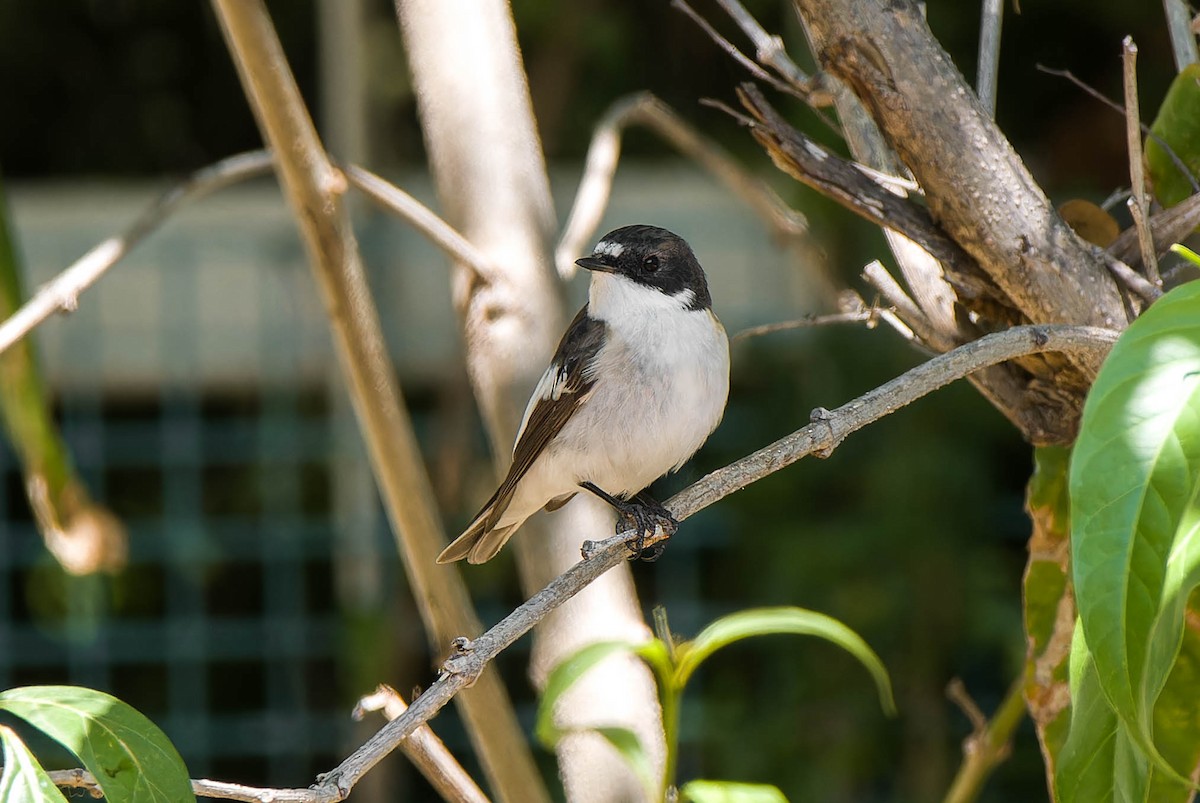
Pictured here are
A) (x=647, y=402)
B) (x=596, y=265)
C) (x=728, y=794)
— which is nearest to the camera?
(x=728, y=794)

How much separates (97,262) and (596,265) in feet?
3.27

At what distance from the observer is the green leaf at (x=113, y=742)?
1086 millimetres

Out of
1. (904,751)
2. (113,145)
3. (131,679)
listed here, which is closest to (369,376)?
(904,751)

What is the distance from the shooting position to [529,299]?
2.08 m

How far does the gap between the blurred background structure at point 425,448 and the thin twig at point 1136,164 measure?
9.43ft

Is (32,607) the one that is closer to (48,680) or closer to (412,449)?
(48,680)

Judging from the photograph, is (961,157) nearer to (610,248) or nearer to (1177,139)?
(1177,139)

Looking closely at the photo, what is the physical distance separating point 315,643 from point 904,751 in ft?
7.39

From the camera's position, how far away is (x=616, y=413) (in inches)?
97.5

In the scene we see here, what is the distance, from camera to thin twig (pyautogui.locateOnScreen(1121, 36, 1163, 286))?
1306 mm

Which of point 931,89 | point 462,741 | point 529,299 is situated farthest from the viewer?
point 462,741

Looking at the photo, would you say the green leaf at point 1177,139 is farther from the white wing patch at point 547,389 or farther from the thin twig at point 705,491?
the white wing patch at point 547,389

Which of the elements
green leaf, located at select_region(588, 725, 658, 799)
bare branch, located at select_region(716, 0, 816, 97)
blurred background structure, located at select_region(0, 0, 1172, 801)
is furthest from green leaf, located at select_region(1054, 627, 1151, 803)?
blurred background structure, located at select_region(0, 0, 1172, 801)

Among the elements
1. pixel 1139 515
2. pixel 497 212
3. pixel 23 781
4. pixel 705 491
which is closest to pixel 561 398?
pixel 497 212
